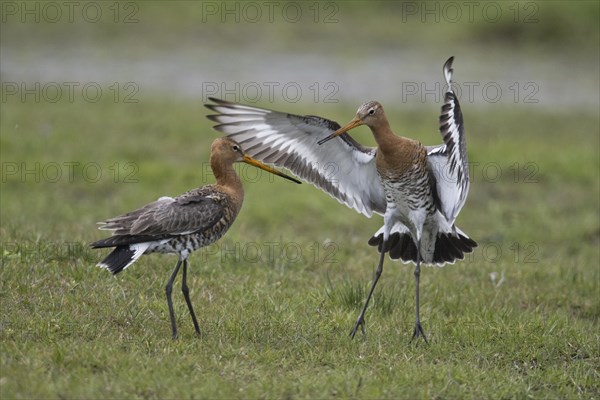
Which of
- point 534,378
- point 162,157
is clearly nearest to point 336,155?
point 534,378

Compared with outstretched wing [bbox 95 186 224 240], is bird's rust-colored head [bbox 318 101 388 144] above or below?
above

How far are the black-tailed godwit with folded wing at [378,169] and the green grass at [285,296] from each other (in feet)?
1.72

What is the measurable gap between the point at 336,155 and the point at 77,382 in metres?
3.17

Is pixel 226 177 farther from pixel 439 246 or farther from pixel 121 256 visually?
pixel 439 246

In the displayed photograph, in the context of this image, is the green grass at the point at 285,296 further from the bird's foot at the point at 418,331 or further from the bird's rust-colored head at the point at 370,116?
the bird's rust-colored head at the point at 370,116

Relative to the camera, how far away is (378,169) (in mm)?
7766

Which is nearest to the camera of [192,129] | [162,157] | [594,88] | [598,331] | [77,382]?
[77,382]

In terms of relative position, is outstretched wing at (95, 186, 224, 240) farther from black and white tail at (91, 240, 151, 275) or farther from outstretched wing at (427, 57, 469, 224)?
outstretched wing at (427, 57, 469, 224)

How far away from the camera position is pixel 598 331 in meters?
7.91

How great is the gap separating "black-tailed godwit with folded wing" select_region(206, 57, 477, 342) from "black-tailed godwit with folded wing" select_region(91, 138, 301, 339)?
→ 41 centimetres

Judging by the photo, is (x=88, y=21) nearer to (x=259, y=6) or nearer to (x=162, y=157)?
(x=259, y=6)

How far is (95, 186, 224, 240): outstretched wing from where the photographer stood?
6.78 m

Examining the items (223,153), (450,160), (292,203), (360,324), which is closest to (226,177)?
(223,153)

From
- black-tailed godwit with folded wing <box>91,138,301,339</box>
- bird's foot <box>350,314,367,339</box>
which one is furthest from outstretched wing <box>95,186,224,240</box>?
bird's foot <box>350,314,367,339</box>
